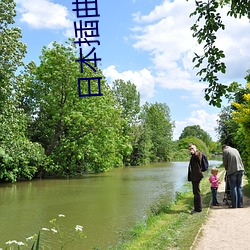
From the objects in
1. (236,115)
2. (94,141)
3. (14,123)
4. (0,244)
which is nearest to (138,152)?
(94,141)

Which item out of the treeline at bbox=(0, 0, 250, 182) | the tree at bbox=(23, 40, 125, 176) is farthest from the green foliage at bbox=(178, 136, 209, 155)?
the tree at bbox=(23, 40, 125, 176)

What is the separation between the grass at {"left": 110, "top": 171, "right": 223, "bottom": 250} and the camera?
688cm

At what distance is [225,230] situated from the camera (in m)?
7.60

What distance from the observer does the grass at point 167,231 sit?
6.88 metres

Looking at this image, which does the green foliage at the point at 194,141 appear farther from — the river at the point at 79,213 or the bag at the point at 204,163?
the bag at the point at 204,163

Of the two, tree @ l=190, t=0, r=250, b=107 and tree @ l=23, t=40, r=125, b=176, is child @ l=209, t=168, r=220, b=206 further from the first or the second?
tree @ l=23, t=40, r=125, b=176

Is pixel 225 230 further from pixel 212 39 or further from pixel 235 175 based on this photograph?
pixel 212 39

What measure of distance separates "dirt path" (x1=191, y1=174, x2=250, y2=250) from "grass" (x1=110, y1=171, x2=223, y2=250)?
0.55ft

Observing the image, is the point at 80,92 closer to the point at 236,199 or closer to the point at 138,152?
the point at 236,199

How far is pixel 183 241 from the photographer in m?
6.88

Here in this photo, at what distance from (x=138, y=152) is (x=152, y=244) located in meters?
53.7

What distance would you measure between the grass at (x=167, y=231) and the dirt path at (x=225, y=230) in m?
0.17

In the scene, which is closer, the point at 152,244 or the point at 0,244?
the point at 152,244

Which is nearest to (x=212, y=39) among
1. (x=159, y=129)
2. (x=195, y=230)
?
(x=195, y=230)
